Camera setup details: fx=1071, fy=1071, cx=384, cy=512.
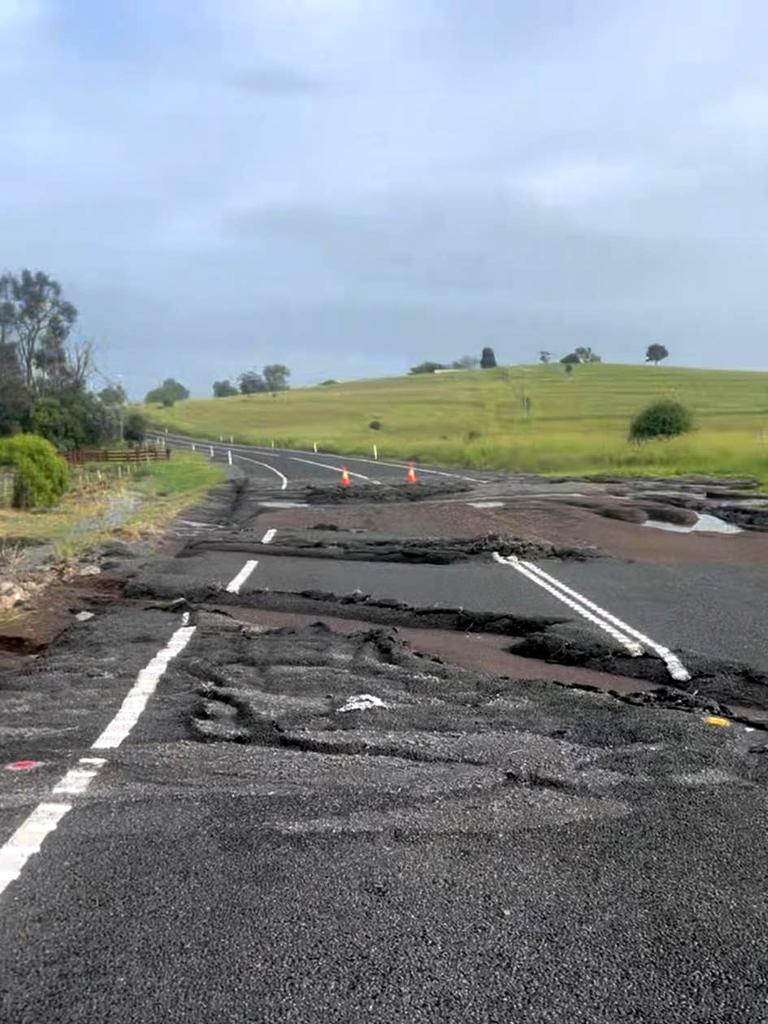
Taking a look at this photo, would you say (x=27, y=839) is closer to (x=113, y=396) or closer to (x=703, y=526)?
(x=703, y=526)

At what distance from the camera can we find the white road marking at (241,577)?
12581mm

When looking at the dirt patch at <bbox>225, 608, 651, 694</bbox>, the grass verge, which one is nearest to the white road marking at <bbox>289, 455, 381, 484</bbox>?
the grass verge

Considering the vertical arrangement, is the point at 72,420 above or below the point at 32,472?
above

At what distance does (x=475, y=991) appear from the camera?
3.25m

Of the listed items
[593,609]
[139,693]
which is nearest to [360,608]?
[593,609]

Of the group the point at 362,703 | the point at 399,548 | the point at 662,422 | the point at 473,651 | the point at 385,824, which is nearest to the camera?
the point at 385,824

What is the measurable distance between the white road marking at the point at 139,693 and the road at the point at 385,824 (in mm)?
45

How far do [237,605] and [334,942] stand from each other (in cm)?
812

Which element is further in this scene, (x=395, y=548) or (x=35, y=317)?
(x=35, y=317)

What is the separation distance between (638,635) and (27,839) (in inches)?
246

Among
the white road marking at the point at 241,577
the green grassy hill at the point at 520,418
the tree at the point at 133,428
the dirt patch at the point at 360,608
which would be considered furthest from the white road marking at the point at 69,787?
the tree at the point at 133,428

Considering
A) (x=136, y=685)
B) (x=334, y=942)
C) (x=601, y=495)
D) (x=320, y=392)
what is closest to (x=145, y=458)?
(x=601, y=495)

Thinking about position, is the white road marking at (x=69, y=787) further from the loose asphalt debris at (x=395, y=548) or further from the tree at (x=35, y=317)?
the tree at (x=35, y=317)

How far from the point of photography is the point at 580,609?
11.1 metres
